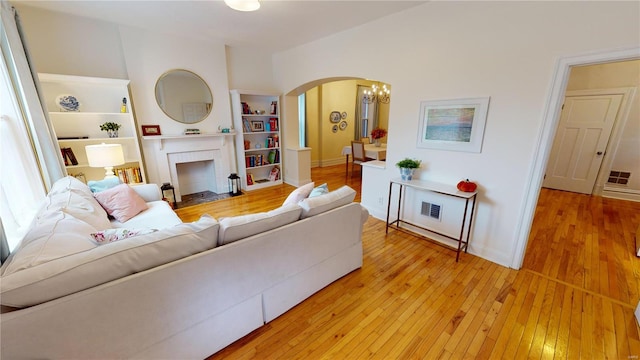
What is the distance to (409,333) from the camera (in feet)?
5.49

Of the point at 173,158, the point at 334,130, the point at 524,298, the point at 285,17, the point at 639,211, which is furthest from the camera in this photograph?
the point at 334,130

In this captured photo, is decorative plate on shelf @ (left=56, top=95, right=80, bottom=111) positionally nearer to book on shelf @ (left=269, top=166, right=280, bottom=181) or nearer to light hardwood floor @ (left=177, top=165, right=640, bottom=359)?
book on shelf @ (left=269, top=166, right=280, bottom=181)

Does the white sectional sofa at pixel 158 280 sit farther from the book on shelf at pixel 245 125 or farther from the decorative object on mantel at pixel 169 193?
the book on shelf at pixel 245 125

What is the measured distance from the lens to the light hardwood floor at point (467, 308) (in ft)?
5.11

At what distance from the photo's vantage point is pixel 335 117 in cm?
713

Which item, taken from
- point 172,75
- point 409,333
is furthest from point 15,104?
point 409,333

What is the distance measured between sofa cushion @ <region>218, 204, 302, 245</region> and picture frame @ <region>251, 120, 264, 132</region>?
3503 millimetres

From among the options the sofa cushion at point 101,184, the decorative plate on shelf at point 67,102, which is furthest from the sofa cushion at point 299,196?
the decorative plate on shelf at point 67,102

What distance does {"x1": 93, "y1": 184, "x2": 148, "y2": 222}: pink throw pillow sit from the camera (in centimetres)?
243

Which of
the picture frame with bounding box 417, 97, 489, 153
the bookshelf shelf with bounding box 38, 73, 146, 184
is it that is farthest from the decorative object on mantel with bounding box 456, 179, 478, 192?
Result: the bookshelf shelf with bounding box 38, 73, 146, 184

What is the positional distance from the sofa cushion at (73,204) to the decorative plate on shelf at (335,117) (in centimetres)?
576

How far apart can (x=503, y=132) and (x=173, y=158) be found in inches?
182

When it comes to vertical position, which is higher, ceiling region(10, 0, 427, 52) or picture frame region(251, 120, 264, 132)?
ceiling region(10, 0, 427, 52)

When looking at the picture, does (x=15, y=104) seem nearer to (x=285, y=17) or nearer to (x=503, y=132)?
(x=285, y=17)
